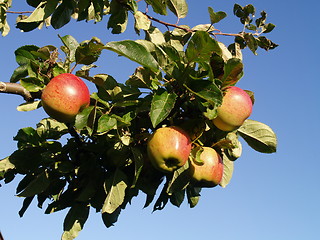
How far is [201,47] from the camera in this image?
66.0 inches

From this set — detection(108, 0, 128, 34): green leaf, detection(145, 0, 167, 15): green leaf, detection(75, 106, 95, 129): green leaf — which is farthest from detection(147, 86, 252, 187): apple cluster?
detection(108, 0, 128, 34): green leaf

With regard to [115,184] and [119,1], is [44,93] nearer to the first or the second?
[115,184]

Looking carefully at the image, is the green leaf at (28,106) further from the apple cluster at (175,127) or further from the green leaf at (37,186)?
the green leaf at (37,186)

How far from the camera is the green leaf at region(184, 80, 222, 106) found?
1.66 m

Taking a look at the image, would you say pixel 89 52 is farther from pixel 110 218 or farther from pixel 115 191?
pixel 110 218

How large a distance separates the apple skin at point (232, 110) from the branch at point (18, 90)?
69cm

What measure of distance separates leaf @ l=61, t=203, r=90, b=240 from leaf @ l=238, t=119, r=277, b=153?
0.77 meters

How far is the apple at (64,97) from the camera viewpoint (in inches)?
65.6

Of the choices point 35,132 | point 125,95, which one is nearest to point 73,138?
point 35,132

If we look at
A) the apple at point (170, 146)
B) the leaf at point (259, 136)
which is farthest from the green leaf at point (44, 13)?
the leaf at point (259, 136)

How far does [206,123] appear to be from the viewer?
1853mm

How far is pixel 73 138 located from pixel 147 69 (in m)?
0.46

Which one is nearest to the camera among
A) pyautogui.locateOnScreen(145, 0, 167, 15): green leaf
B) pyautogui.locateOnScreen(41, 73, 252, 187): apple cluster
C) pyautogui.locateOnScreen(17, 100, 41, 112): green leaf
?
pyautogui.locateOnScreen(41, 73, 252, 187): apple cluster

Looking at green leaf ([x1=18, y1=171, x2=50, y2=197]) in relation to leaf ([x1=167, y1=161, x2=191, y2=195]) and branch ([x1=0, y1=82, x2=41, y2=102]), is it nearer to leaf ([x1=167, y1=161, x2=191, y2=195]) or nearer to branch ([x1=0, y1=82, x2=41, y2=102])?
branch ([x1=0, y1=82, x2=41, y2=102])
